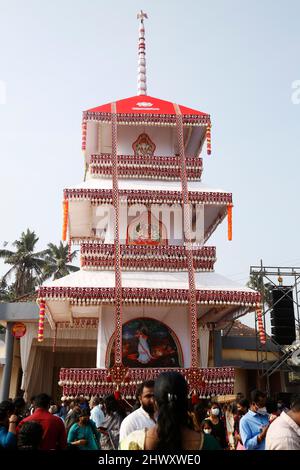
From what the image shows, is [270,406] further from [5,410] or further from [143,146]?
[143,146]

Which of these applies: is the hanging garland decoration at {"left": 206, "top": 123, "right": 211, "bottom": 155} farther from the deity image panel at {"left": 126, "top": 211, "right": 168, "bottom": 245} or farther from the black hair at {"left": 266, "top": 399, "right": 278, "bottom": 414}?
the black hair at {"left": 266, "top": 399, "right": 278, "bottom": 414}

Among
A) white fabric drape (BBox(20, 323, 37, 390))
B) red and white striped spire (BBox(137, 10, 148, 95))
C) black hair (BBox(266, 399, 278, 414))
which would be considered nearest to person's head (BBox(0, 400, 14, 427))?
black hair (BBox(266, 399, 278, 414))

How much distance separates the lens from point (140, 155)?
19.1m

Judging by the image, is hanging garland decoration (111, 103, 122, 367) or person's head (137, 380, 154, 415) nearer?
person's head (137, 380, 154, 415)

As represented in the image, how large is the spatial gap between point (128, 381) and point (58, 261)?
36364mm

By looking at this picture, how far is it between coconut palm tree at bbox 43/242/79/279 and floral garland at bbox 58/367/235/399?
112 feet

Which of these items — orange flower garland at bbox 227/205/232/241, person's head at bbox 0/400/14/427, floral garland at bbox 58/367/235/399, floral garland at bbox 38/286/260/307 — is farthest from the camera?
orange flower garland at bbox 227/205/232/241

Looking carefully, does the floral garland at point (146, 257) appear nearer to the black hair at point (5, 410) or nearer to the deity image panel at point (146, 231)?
the deity image panel at point (146, 231)

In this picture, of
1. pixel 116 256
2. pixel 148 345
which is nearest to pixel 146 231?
pixel 116 256

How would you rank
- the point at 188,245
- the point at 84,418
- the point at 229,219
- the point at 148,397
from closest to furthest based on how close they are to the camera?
the point at 148,397 < the point at 84,418 < the point at 188,245 < the point at 229,219

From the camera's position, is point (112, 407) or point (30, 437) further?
point (112, 407)

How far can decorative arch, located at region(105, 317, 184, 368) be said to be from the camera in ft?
52.4

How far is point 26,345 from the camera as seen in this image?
22.0 m
